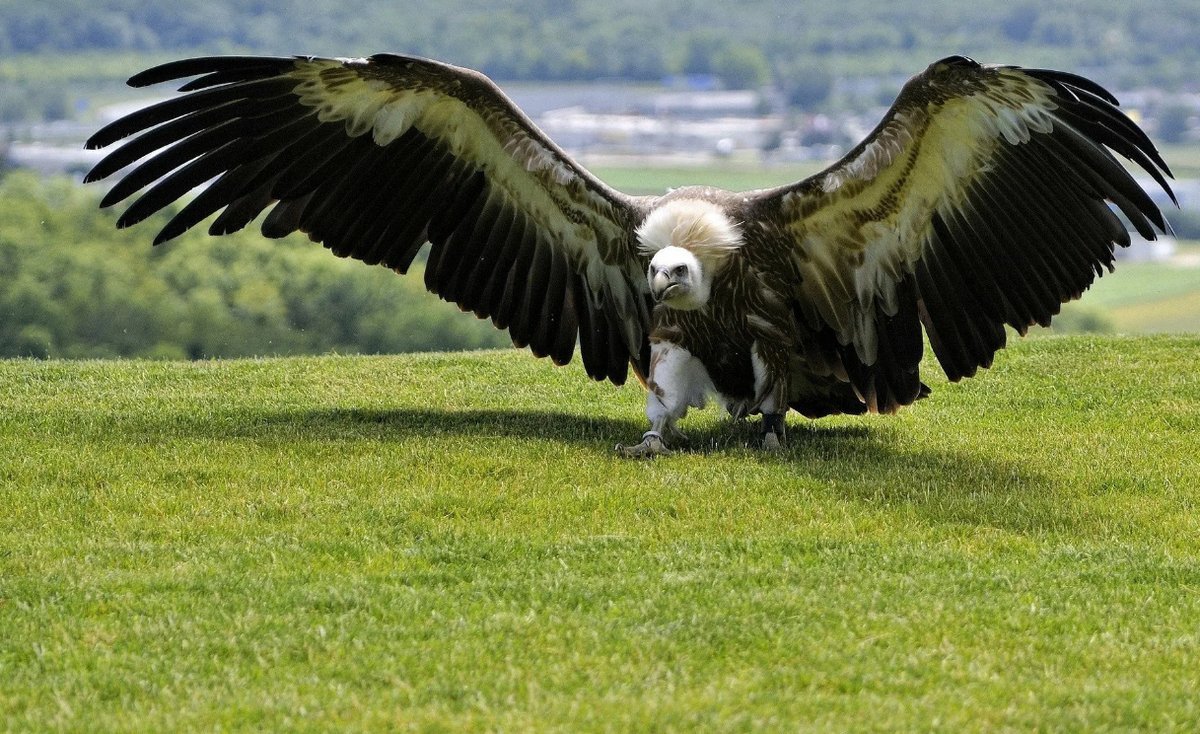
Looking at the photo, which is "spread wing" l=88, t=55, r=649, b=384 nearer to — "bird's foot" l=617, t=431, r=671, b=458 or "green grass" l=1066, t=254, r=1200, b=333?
"bird's foot" l=617, t=431, r=671, b=458

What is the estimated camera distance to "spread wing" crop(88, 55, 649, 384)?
362 inches

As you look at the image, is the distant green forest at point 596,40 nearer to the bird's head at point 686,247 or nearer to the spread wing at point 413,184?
the spread wing at point 413,184

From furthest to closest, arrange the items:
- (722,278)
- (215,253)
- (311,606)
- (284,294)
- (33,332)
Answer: (215,253), (284,294), (33,332), (722,278), (311,606)

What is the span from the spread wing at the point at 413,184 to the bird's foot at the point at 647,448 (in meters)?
1.09

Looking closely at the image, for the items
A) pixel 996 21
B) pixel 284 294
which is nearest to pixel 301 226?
pixel 284 294

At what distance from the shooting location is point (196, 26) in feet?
347

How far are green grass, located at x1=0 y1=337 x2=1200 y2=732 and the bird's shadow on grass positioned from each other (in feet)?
0.10

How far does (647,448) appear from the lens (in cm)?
900

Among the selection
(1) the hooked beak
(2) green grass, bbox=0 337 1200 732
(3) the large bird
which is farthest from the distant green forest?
(1) the hooked beak

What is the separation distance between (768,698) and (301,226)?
5407 mm

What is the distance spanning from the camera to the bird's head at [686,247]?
28.9 ft

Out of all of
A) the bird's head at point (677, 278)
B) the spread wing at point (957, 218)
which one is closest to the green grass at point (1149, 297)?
the spread wing at point (957, 218)

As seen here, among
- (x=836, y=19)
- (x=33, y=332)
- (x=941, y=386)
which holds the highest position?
(x=836, y=19)

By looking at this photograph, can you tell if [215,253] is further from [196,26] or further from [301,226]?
[196,26]
